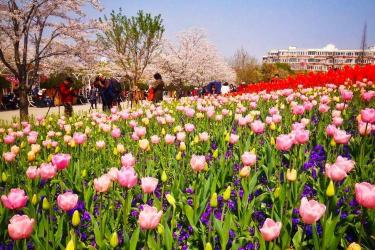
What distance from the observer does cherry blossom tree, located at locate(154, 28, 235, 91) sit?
32688 mm

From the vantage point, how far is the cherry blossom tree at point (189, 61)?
32.7 metres

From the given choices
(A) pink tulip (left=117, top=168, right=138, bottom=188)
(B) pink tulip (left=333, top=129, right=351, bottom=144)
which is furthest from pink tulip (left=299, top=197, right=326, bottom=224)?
(B) pink tulip (left=333, top=129, right=351, bottom=144)

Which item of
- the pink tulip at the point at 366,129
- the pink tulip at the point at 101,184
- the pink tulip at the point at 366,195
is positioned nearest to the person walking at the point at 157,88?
the pink tulip at the point at 366,129

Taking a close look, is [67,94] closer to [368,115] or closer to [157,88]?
[157,88]

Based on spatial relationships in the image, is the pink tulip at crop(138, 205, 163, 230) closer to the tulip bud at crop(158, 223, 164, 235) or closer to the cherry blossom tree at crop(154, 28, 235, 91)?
the tulip bud at crop(158, 223, 164, 235)

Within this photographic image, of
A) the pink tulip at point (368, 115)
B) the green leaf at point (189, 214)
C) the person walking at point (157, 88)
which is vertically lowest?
the green leaf at point (189, 214)

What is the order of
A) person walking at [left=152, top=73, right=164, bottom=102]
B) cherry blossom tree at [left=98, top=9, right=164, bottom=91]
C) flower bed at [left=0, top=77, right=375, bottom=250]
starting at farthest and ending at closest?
cherry blossom tree at [left=98, top=9, right=164, bottom=91] < person walking at [left=152, top=73, right=164, bottom=102] < flower bed at [left=0, top=77, right=375, bottom=250]

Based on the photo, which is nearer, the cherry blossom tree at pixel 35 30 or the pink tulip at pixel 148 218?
the pink tulip at pixel 148 218

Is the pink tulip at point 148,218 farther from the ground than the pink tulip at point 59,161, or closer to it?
closer to it

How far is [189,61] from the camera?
33.2 metres

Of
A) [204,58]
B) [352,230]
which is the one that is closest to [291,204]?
[352,230]

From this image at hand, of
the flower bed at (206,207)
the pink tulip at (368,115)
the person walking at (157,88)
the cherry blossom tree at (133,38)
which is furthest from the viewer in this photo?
the cherry blossom tree at (133,38)

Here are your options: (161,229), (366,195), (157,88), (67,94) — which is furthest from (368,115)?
(67,94)

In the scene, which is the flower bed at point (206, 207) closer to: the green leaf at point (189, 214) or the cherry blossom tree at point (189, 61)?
the green leaf at point (189, 214)
